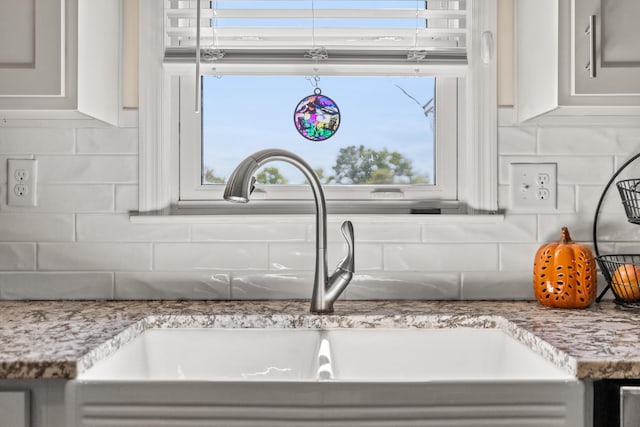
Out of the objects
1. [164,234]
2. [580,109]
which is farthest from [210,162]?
[580,109]

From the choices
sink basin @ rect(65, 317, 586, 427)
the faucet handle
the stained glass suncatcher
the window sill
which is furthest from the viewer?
the stained glass suncatcher

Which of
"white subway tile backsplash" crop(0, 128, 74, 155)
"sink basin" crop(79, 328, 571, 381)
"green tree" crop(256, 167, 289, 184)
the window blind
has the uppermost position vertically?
the window blind

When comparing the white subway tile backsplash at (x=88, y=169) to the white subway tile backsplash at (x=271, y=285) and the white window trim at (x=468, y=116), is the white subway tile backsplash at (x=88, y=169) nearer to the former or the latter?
the white window trim at (x=468, y=116)

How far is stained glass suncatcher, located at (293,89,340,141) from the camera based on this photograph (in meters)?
1.77

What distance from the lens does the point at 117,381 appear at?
3.21 ft

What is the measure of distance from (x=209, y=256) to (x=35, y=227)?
1.50ft

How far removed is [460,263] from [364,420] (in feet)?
2.47

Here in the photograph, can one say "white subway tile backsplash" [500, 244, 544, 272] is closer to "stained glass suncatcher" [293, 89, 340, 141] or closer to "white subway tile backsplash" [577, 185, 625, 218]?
"white subway tile backsplash" [577, 185, 625, 218]

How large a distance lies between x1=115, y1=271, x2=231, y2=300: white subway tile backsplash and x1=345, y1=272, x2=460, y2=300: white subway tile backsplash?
0.33m

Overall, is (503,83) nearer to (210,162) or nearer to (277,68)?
(277,68)


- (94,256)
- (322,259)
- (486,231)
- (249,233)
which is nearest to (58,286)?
(94,256)

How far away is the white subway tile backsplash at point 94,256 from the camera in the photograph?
1.65 meters

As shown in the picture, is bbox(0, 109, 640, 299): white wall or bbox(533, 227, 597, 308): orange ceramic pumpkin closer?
bbox(533, 227, 597, 308): orange ceramic pumpkin

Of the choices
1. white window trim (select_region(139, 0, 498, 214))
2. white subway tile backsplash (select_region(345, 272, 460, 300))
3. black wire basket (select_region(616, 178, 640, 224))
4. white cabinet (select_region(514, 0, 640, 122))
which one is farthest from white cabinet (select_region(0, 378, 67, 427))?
black wire basket (select_region(616, 178, 640, 224))
